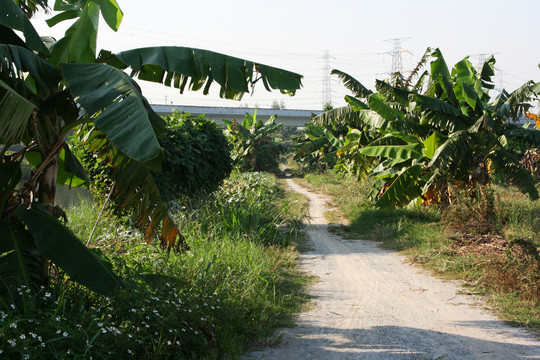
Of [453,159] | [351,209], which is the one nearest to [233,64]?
[453,159]

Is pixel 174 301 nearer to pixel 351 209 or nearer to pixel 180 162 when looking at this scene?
pixel 180 162

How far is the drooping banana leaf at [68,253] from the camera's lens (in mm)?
4070

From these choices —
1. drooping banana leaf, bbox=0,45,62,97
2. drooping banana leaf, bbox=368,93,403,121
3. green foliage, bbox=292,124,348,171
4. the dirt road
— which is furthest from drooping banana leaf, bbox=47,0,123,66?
green foliage, bbox=292,124,348,171

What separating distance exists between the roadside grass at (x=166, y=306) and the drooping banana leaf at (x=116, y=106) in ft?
4.92

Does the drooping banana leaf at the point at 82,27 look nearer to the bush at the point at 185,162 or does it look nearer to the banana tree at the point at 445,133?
the bush at the point at 185,162

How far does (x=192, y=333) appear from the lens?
15.4ft

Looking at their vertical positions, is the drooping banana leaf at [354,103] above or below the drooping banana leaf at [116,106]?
above

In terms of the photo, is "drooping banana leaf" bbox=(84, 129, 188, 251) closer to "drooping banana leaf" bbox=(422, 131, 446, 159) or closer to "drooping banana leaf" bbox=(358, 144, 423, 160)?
"drooping banana leaf" bbox=(358, 144, 423, 160)

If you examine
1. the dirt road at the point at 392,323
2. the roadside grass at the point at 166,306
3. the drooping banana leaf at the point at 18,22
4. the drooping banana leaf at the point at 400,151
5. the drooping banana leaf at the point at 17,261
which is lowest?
the dirt road at the point at 392,323

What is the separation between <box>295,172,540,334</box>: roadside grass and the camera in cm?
639

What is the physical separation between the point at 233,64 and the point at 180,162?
12.7 ft

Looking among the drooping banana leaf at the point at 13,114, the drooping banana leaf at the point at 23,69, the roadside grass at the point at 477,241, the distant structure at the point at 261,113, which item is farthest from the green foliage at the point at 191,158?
the distant structure at the point at 261,113

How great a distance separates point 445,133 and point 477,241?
4.55 metres

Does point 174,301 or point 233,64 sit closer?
point 174,301
